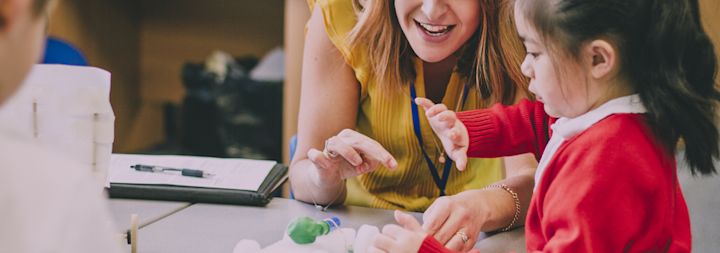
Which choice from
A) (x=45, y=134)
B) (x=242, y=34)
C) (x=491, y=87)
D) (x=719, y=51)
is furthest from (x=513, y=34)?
(x=242, y=34)

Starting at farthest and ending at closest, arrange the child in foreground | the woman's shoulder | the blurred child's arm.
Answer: the woman's shoulder < the blurred child's arm < the child in foreground

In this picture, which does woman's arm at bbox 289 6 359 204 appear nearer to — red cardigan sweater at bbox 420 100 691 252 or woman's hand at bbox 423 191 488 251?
woman's hand at bbox 423 191 488 251

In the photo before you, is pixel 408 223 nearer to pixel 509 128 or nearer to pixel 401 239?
pixel 401 239

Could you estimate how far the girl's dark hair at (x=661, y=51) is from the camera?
731mm

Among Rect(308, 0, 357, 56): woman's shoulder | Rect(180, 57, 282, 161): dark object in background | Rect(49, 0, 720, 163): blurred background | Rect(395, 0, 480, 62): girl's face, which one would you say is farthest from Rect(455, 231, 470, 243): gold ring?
Rect(180, 57, 282, 161): dark object in background

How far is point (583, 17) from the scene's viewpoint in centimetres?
74

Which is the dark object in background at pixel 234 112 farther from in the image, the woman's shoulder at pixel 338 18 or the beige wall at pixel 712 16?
the beige wall at pixel 712 16

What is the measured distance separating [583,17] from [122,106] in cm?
229

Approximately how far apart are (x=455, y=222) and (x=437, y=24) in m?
0.33

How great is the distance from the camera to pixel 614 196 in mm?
731

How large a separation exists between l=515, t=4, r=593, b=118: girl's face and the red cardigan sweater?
0.04m

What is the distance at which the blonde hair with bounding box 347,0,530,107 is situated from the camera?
1.20 metres

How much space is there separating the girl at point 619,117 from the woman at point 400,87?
308 mm

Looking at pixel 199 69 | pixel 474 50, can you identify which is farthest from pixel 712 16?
pixel 199 69
